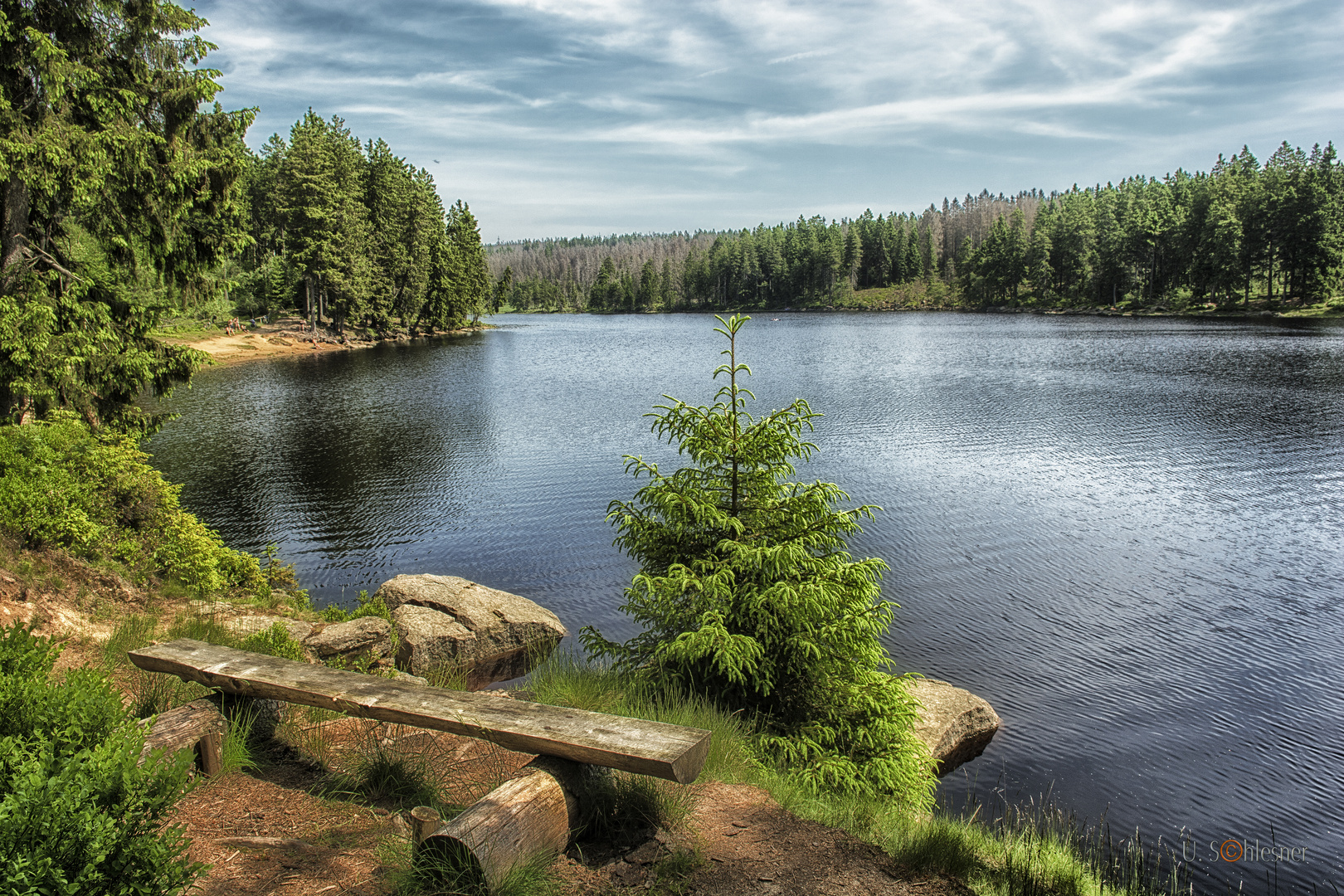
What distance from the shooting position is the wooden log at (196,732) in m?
4.71

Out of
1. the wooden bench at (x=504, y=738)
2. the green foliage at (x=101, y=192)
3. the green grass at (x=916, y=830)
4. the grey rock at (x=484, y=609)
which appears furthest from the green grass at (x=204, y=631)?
the green foliage at (x=101, y=192)

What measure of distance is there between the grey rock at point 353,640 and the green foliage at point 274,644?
117 cm

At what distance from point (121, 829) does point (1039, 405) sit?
112ft

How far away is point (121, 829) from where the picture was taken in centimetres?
288

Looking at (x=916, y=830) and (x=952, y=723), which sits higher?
(x=916, y=830)

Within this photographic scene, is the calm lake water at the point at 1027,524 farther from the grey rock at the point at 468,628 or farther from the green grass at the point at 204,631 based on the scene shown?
the green grass at the point at 204,631

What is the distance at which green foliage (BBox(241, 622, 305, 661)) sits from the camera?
23.4 ft

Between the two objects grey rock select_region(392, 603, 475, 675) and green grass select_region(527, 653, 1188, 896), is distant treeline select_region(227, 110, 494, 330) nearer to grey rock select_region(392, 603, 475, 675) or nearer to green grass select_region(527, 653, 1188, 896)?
grey rock select_region(392, 603, 475, 675)

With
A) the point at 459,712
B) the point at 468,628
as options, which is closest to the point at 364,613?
the point at 468,628

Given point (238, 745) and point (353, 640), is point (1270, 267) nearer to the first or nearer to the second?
point (353, 640)

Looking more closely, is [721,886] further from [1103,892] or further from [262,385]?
[262,385]

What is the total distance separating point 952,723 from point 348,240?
197ft

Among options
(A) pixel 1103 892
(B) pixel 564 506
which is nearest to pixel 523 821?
(A) pixel 1103 892

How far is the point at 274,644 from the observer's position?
7.26 meters
